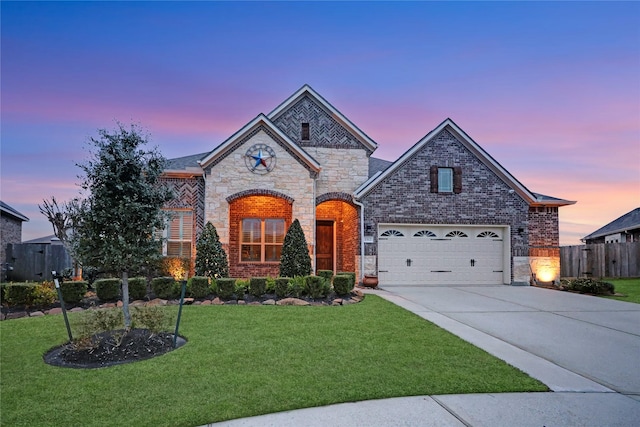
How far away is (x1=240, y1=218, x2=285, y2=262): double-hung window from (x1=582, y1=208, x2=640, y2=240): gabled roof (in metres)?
22.2

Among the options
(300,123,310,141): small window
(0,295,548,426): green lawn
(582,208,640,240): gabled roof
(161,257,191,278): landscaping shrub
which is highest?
(300,123,310,141): small window

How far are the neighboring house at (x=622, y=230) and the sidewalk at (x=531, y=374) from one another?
17.7 metres

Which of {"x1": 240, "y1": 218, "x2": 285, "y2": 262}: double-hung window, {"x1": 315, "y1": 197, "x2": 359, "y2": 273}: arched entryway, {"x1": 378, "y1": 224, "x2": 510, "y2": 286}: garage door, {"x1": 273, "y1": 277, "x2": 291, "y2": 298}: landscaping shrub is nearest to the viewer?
{"x1": 273, "y1": 277, "x2": 291, "y2": 298}: landscaping shrub

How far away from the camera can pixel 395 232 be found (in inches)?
632

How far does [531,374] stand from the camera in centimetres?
562

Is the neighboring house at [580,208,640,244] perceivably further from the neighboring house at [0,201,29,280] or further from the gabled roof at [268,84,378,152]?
the neighboring house at [0,201,29,280]

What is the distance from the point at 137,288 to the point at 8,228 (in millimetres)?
11689

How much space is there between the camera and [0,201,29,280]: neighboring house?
16.5 metres

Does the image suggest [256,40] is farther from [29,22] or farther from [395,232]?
[395,232]

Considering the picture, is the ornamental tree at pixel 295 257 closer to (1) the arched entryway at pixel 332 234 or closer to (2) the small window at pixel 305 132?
(1) the arched entryway at pixel 332 234

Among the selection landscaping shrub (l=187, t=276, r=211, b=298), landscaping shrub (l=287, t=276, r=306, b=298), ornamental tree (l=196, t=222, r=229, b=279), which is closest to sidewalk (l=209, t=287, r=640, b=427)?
landscaping shrub (l=287, t=276, r=306, b=298)

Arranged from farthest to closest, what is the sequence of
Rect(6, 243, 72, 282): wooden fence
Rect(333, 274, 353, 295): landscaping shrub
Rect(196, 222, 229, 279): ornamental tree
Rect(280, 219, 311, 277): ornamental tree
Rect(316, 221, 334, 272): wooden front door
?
Rect(316, 221, 334, 272): wooden front door < Rect(6, 243, 72, 282): wooden fence < Rect(280, 219, 311, 277): ornamental tree < Rect(196, 222, 229, 279): ornamental tree < Rect(333, 274, 353, 295): landscaping shrub

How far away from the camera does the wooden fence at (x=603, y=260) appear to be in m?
20.2

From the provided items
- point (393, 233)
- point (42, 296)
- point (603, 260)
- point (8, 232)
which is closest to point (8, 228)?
point (8, 232)
